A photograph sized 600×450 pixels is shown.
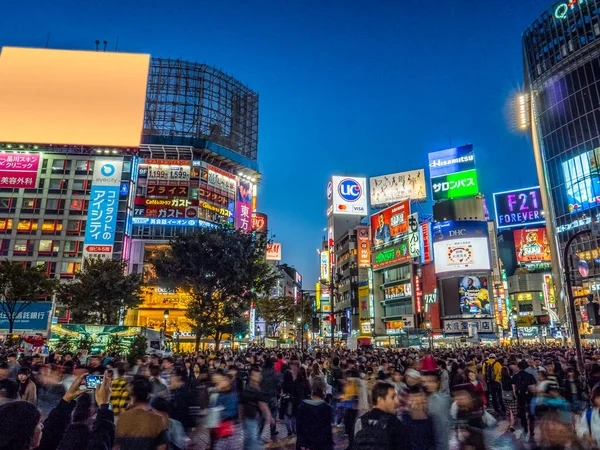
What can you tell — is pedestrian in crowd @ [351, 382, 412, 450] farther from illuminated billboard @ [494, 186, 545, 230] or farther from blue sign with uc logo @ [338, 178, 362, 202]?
blue sign with uc logo @ [338, 178, 362, 202]

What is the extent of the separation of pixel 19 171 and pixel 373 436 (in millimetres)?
61798

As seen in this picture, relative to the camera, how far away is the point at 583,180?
64062mm

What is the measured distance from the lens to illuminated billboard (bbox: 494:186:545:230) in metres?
89.3

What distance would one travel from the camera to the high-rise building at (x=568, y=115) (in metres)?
63.7

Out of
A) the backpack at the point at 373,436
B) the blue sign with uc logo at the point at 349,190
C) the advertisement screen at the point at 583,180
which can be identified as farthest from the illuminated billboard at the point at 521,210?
the backpack at the point at 373,436

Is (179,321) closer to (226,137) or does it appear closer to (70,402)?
(226,137)

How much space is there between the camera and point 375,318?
276ft

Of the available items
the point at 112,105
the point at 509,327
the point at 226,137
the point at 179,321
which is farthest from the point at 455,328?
the point at 112,105

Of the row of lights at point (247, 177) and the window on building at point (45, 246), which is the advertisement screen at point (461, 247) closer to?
the row of lights at point (247, 177)

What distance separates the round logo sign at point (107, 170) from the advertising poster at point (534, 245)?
8214 centimetres

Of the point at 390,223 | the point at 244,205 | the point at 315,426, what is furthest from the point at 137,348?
the point at 390,223

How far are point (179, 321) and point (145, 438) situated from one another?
59.2 metres

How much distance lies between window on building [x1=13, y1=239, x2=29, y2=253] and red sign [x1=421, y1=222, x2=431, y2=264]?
58887 mm

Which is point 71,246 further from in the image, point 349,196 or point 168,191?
point 349,196
